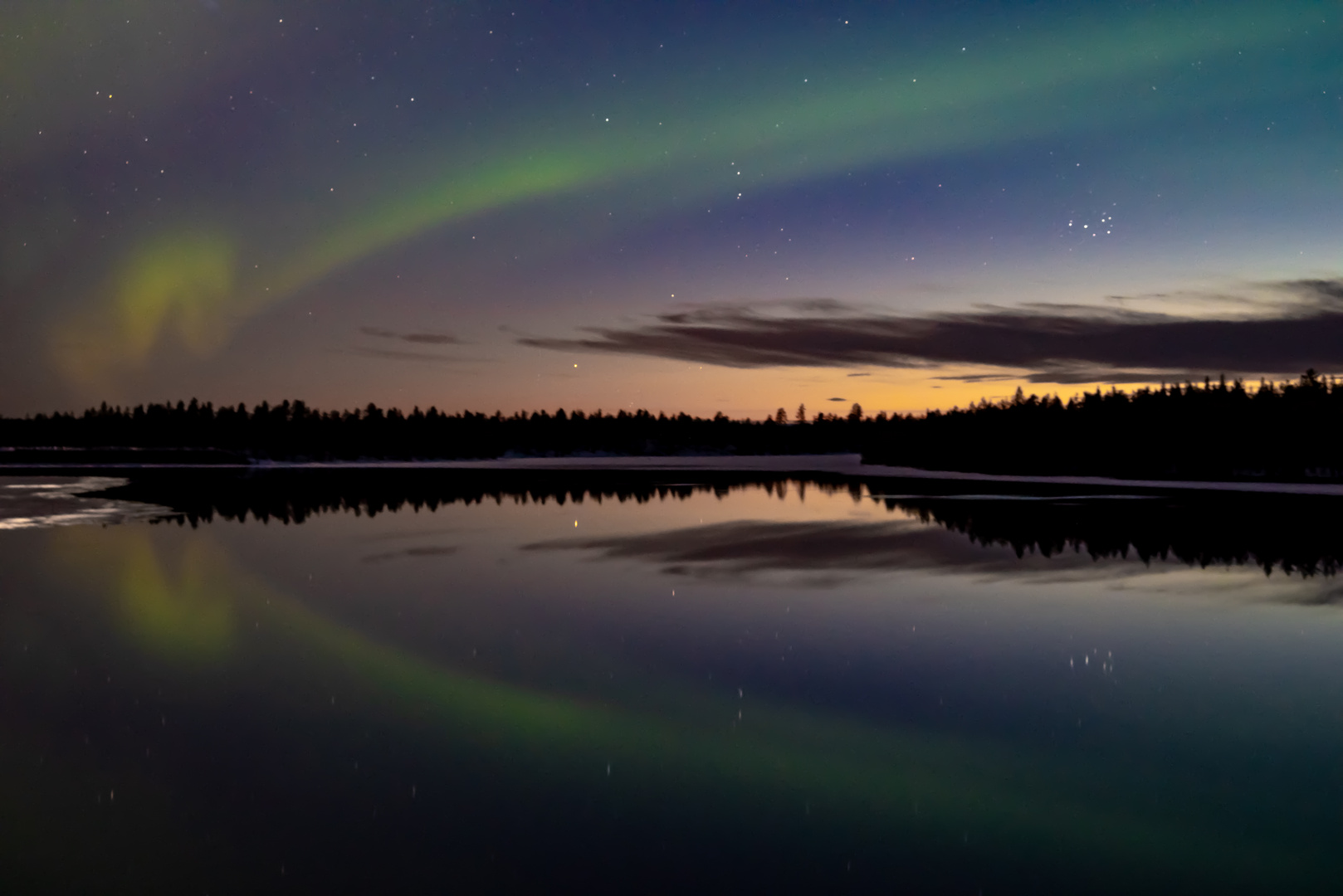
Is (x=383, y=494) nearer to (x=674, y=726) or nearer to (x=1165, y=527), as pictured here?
(x=1165, y=527)

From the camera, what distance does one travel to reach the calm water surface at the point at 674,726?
6.68 m

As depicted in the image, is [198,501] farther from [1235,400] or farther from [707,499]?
[1235,400]

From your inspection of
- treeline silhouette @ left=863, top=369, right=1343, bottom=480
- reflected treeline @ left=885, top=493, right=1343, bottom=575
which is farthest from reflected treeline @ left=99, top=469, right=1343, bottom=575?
treeline silhouette @ left=863, top=369, right=1343, bottom=480

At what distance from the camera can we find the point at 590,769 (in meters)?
8.42

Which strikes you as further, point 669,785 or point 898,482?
point 898,482

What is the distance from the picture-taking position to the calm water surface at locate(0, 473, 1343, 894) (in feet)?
21.9

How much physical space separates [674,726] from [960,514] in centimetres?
2888

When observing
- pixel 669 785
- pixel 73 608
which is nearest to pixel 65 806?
pixel 669 785

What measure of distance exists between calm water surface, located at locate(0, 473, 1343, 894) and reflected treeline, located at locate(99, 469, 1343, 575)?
1.88 meters

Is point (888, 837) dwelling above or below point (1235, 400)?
below

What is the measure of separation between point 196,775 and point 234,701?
7.86ft

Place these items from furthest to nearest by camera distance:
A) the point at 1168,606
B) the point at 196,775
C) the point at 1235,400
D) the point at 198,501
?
the point at 1235,400 < the point at 198,501 < the point at 1168,606 < the point at 196,775

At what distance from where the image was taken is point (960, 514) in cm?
3622

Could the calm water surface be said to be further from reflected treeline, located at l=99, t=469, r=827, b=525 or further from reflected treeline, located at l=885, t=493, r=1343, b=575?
reflected treeline, located at l=99, t=469, r=827, b=525
